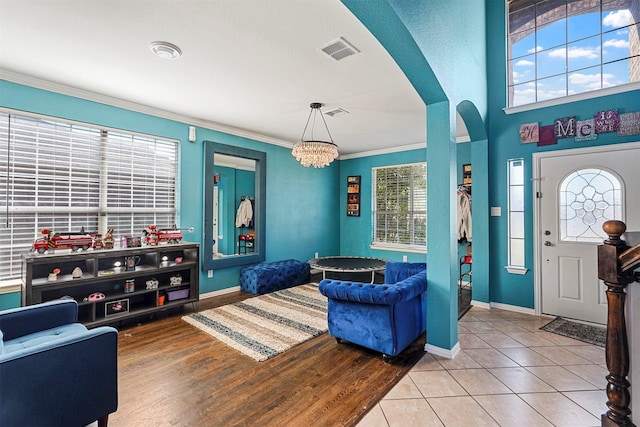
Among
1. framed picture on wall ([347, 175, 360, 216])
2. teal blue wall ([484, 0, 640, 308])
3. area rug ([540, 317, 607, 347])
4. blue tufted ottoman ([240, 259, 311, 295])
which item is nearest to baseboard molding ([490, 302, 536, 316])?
teal blue wall ([484, 0, 640, 308])

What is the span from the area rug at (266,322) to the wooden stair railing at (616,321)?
90.7 inches

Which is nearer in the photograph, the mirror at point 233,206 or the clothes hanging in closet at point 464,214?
the clothes hanging in closet at point 464,214

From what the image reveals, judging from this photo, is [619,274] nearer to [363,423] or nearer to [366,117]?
[363,423]

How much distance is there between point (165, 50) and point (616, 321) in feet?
11.2

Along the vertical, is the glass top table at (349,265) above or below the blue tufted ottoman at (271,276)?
above

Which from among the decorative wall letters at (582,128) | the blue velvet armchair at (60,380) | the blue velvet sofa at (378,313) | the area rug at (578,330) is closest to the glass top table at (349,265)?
the blue velvet sofa at (378,313)

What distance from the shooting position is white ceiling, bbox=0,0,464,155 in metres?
2.08

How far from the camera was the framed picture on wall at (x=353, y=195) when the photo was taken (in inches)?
269

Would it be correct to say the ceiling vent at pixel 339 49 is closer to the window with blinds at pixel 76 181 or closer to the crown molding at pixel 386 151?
the window with blinds at pixel 76 181

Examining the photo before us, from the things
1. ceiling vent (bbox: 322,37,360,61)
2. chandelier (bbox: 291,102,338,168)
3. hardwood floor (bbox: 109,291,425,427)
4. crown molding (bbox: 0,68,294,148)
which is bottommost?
hardwood floor (bbox: 109,291,425,427)

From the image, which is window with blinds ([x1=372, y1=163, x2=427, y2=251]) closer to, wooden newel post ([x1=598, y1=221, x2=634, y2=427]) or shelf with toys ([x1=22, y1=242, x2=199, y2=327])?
shelf with toys ([x1=22, y1=242, x2=199, y2=327])

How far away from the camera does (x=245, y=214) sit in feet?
22.2

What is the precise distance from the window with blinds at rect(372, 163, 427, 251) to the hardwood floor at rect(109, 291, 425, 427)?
3.30 metres

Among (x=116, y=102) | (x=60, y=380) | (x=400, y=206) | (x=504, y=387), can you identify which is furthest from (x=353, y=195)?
(x=60, y=380)
